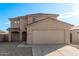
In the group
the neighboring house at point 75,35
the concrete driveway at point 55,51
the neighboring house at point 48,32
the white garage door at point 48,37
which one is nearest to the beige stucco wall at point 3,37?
the neighboring house at point 48,32

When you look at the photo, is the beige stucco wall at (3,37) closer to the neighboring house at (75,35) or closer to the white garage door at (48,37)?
the white garage door at (48,37)

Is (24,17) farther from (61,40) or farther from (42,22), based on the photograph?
(61,40)

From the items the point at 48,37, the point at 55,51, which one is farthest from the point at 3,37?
the point at 55,51

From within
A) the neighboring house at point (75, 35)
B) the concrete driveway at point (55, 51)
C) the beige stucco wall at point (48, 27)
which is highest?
the beige stucco wall at point (48, 27)

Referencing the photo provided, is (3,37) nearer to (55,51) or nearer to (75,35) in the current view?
(75,35)

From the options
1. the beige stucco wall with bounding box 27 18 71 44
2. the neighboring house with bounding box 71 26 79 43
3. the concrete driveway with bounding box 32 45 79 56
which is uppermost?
the beige stucco wall with bounding box 27 18 71 44

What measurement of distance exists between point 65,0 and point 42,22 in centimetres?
702

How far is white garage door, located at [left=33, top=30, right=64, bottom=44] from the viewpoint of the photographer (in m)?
14.2

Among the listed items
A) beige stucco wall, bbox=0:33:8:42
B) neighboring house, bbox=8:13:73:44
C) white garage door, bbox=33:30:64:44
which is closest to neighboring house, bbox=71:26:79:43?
neighboring house, bbox=8:13:73:44

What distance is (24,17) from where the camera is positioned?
67.4 ft

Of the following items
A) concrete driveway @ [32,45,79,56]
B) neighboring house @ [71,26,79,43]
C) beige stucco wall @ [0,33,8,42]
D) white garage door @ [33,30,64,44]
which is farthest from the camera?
beige stucco wall @ [0,33,8,42]

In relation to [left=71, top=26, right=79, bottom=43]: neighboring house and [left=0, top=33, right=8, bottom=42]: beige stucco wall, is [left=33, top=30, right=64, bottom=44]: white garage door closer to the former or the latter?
[left=71, top=26, right=79, bottom=43]: neighboring house

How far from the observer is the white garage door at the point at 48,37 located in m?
14.2

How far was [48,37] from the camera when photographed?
14258mm
